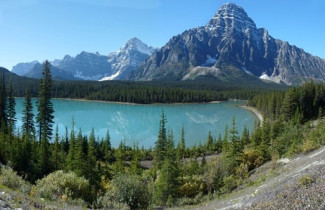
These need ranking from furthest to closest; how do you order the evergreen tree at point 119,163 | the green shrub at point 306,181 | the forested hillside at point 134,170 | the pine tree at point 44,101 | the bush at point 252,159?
the pine tree at point 44,101 → the evergreen tree at point 119,163 → the bush at point 252,159 → the forested hillside at point 134,170 → the green shrub at point 306,181

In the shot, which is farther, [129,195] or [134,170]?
[134,170]

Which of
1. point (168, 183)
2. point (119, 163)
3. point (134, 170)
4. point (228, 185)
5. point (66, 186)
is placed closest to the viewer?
point (66, 186)

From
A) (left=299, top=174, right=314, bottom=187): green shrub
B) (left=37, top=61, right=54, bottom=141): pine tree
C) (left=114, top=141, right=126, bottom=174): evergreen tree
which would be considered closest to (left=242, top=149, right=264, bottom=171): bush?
(left=114, top=141, right=126, bottom=174): evergreen tree

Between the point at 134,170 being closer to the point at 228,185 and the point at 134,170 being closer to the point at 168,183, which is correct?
the point at 168,183

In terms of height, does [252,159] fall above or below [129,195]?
below

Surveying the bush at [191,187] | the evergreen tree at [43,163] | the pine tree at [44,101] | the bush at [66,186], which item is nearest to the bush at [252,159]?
the bush at [191,187]

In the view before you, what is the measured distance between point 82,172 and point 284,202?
23.5 meters

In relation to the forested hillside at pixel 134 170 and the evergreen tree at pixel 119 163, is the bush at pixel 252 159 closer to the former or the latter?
the forested hillside at pixel 134 170

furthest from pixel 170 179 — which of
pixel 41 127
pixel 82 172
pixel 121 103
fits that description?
pixel 121 103

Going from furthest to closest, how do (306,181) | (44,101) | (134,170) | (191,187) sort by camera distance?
(44,101), (134,170), (191,187), (306,181)

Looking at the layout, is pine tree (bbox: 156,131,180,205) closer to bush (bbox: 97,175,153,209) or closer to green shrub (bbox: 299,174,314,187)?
A: bush (bbox: 97,175,153,209)

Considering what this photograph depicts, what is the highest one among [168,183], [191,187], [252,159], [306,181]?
[306,181]

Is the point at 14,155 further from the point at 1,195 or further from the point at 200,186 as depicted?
the point at 1,195

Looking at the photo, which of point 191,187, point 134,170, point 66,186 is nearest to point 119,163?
point 134,170
